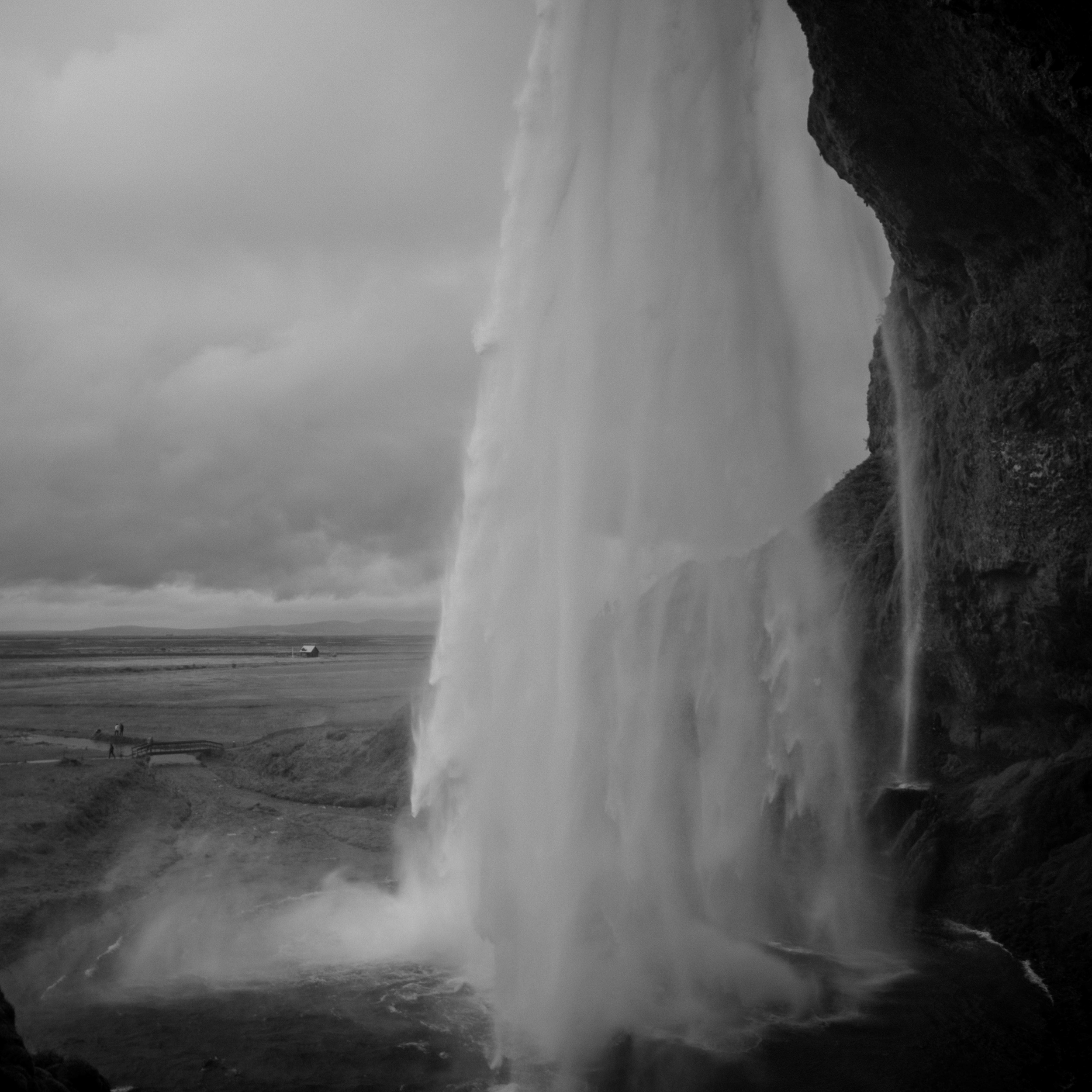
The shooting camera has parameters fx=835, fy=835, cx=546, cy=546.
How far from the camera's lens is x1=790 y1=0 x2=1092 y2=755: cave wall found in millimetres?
15078

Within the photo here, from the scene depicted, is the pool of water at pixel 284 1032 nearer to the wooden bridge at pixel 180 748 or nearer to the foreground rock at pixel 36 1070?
the foreground rock at pixel 36 1070

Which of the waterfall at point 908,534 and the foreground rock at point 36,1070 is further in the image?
the waterfall at point 908,534

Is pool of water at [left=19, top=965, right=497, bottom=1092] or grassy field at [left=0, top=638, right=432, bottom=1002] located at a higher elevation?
pool of water at [left=19, top=965, right=497, bottom=1092]

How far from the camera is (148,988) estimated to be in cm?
1612

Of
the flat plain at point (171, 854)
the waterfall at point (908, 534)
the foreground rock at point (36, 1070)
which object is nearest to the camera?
the foreground rock at point (36, 1070)

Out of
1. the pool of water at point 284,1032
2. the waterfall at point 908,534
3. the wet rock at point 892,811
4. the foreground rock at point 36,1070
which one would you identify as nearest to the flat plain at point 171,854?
the pool of water at point 284,1032

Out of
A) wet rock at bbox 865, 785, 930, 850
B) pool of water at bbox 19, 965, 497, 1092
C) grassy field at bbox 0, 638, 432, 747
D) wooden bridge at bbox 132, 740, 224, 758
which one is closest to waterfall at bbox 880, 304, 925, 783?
wet rock at bbox 865, 785, 930, 850

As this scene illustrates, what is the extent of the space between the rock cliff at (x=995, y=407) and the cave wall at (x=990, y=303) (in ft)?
0.16

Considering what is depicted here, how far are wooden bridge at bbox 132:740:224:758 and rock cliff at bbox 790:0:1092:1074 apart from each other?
3681 cm

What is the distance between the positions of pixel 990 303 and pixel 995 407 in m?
2.53

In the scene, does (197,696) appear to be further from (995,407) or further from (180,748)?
(995,407)

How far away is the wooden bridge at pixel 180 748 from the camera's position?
A: 45.4 meters

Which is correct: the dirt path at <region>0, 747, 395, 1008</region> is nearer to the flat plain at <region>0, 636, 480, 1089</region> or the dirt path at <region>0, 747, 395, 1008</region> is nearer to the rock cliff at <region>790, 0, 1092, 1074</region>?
the flat plain at <region>0, 636, 480, 1089</region>

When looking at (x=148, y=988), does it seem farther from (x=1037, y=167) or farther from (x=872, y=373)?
(x=872, y=373)
